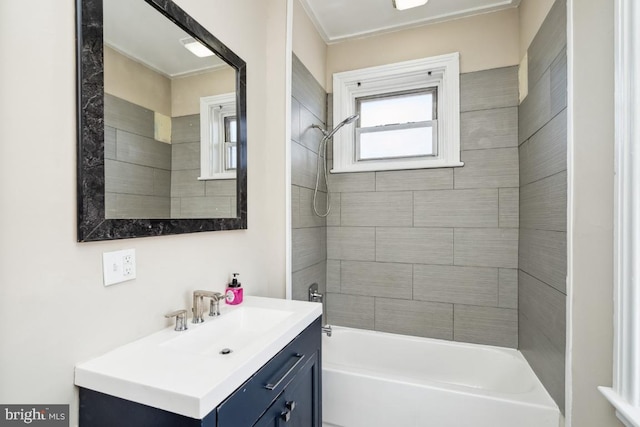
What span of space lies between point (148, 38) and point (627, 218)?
1801 millimetres

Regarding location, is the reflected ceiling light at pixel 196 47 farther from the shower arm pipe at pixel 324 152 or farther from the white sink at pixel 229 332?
the white sink at pixel 229 332

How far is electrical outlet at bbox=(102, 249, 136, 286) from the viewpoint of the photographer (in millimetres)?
967

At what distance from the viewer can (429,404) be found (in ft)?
5.18

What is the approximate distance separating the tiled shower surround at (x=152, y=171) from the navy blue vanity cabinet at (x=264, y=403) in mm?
552

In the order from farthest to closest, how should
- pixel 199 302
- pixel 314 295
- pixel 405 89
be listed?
pixel 405 89
pixel 314 295
pixel 199 302

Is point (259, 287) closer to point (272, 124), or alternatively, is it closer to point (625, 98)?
point (272, 124)

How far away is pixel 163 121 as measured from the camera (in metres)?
1.23

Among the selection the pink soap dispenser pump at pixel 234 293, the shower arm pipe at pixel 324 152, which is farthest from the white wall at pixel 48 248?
the shower arm pipe at pixel 324 152

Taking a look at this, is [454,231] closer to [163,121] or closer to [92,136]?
[163,121]

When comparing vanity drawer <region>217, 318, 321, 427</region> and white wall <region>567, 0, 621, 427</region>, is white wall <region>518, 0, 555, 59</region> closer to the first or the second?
white wall <region>567, 0, 621, 427</region>

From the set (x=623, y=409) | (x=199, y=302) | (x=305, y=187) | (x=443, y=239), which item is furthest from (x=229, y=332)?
(x=443, y=239)

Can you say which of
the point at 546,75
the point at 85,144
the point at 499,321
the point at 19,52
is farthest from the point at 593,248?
the point at 19,52

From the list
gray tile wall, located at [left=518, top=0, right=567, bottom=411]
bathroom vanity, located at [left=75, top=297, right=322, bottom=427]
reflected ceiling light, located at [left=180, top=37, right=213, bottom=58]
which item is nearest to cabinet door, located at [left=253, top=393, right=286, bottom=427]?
bathroom vanity, located at [left=75, top=297, right=322, bottom=427]

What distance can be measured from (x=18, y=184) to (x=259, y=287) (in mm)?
1252
